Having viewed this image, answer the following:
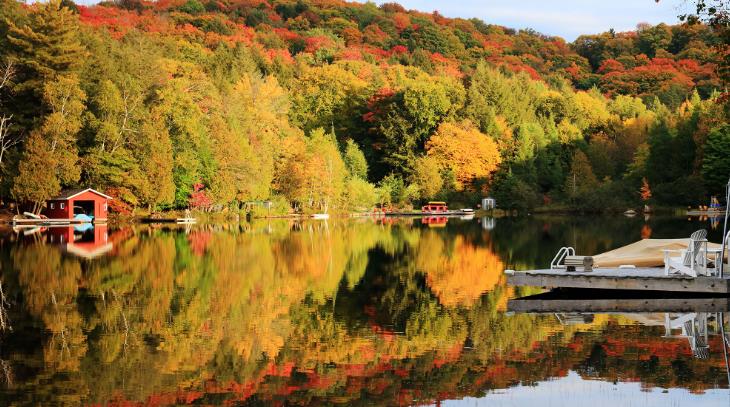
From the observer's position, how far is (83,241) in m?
37.4

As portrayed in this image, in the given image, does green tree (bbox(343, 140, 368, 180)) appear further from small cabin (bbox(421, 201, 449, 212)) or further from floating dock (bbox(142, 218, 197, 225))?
floating dock (bbox(142, 218, 197, 225))

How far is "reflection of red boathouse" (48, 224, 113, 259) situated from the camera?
1233 inches

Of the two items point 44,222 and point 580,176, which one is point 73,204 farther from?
point 580,176

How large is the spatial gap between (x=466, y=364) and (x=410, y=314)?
437 centimetres

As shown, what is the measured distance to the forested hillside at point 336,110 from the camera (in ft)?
194

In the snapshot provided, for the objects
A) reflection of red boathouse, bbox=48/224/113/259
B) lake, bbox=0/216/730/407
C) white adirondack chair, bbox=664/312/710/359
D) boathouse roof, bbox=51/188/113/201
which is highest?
boathouse roof, bbox=51/188/113/201

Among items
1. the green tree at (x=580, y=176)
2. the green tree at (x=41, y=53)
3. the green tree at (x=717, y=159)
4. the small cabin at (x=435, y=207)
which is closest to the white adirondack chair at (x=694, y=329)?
the green tree at (x=41, y=53)

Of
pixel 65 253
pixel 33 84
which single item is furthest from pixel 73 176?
pixel 65 253

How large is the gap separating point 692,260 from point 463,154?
70645mm

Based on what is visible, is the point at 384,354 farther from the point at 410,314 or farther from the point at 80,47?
the point at 80,47

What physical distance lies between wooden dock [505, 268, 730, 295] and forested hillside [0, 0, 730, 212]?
35542 millimetres

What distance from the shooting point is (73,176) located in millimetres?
56562

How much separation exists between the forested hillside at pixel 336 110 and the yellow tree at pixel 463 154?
19 centimetres

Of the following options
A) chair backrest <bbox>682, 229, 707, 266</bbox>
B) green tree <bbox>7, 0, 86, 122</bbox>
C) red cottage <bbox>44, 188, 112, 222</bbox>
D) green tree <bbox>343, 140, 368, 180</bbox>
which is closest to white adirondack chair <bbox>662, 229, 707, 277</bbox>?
chair backrest <bbox>682, 229, 707, 266</bbox>
